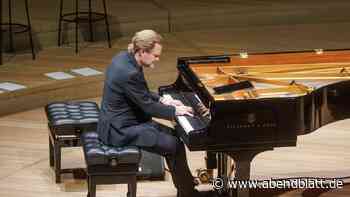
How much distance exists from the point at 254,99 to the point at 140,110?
0.83 meters

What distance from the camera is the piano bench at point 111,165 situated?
5.43 m

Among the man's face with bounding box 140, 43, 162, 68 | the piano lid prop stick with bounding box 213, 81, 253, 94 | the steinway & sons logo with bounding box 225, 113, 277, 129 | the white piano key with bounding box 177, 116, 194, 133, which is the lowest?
the white piano key with bounding box 177, 116, 194, 133

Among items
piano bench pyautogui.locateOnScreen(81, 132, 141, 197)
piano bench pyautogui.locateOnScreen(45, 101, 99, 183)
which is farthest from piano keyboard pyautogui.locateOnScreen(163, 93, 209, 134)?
piano bench pyautogui.locateOnScreen(45, 101, 99, 183)

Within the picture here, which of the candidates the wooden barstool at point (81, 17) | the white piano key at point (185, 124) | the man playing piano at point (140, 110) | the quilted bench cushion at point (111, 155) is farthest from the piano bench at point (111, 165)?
the wooden barstool at point (81, 17)

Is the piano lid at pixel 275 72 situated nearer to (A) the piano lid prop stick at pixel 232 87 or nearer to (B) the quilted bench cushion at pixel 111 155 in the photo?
(A) the piano lid prop stick at pixel 232 87

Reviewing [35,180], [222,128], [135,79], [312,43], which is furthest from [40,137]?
[312,43]

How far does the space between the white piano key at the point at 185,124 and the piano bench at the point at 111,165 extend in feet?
1.07

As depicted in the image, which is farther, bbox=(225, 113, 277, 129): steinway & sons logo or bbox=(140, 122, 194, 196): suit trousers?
bbox=(140, 122, 194, 196): suit trousers

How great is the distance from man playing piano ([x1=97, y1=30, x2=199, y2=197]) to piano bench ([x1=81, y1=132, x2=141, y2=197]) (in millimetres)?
112

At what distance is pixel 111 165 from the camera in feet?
17.8

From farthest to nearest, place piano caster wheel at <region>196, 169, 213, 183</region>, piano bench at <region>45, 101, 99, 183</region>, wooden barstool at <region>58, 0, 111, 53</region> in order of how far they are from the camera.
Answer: wooden barstool at <region>58, 0, 111, 53</region> < piano bench at <region>45, 101, 99, 183</region> < piano caster wheel at <region>196, 169, 213, 183</region>

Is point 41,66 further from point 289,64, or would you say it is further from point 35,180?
point 289,64

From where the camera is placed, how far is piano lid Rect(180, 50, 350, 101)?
17.9 feet

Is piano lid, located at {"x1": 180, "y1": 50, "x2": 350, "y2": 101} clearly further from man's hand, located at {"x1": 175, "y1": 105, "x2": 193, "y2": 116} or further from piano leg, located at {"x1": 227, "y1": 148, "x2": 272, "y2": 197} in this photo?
piano leg, located at {"x1": 227, "y1": 148, "x2": 272, "y2": 197}
